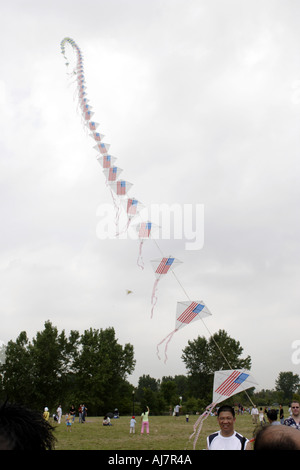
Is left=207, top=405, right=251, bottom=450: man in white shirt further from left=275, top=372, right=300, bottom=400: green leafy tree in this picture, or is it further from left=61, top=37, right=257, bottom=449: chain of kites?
left=275, top=372, right=300, bottom=400: green leafy tree

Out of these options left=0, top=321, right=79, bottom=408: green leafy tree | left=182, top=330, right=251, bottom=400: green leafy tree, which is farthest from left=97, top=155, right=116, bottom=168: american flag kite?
left=182, top=330, right=251, bottom=400: green leafy tree

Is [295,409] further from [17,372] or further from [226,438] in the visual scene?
[17,372]

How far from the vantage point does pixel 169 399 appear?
2251 inches

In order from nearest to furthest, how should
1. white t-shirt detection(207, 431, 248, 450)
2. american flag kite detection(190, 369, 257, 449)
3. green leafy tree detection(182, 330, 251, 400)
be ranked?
white t-shirt detection(207, 431, 248, 450) < american flag kite detection(190, 369, 257, 449) < green leafy tree detection(182, 330, 251, 400)

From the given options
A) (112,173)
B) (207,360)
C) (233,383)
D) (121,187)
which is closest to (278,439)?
(233,383)

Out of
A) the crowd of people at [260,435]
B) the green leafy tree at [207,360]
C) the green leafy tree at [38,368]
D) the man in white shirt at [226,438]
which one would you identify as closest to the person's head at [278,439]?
the crowd of people at [260,435]

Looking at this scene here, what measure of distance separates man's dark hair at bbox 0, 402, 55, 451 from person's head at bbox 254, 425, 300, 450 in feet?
2.33

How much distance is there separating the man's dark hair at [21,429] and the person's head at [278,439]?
2.33ft

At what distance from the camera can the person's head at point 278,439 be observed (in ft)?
3.72

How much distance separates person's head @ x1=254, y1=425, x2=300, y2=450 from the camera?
3.72 feet

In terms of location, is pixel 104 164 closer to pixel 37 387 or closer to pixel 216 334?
pixel 37 387

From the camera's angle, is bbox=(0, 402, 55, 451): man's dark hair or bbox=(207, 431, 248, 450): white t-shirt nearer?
bbox=(0, 402, 55, 451): man's dark hair

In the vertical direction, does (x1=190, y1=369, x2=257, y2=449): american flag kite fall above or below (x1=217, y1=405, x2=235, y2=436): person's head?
above
